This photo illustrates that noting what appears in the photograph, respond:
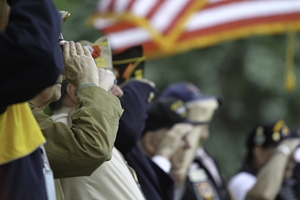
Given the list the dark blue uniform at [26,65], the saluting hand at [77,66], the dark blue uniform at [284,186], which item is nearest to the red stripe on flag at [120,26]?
the dark blue uniform at [284,186]

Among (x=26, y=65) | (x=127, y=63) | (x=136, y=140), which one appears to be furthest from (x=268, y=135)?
(x=26, y=65)

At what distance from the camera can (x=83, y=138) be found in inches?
95.3

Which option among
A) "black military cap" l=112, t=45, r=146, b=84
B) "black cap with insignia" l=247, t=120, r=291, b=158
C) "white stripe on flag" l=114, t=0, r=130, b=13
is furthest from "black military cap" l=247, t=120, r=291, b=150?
"black military cap" l=112, t=45, r=146, b=84

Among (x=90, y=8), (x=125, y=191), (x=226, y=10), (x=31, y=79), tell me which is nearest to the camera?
(x=31, y=79)

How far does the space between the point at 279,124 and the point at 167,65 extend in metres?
4.42

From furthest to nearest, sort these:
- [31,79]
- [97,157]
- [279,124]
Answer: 1. [279,124]
2. [97,157]
3. [31,79]

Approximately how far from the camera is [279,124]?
637 cm

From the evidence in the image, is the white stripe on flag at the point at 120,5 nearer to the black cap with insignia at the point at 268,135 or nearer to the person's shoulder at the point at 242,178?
the black cap with insignia at the point at 268,135

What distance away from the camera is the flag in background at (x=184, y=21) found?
7180 mm

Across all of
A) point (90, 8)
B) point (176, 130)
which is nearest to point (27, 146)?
point (176, 130)

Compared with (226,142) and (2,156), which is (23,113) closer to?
(2,156)

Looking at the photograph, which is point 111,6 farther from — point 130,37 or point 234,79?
point 234,79

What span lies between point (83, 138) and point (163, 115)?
2629 mm

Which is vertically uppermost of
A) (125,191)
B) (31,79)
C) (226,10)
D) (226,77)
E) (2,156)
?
(31,79)
